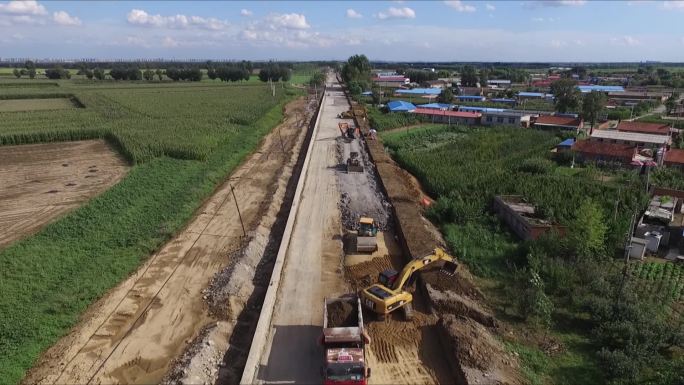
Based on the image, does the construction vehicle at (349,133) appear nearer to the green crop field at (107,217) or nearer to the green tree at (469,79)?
the green crop field at (107,217)

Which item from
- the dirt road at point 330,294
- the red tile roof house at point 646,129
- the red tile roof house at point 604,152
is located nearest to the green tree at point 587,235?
the dirt road at point 330,294

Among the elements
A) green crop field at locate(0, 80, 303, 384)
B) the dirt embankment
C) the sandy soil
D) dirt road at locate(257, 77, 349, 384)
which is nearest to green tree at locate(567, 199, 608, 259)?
the dirt embankment

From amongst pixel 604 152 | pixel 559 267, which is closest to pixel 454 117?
pixel 604 152

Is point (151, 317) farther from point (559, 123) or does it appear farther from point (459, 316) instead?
point (559, 123)

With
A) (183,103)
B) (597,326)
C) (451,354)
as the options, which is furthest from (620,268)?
(183,103)

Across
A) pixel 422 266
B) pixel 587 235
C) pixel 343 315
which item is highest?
pixel 587 235

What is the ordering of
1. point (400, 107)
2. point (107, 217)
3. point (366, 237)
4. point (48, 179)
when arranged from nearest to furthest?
point (366, 237), point (107, 217), point (48, 179), point (400, 107)

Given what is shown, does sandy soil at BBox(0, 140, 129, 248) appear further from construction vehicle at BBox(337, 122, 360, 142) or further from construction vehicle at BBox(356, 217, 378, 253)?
construction vehicle at BBox(337, 122, 360, 142)

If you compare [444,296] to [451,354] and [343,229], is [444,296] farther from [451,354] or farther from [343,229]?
[343,229]
